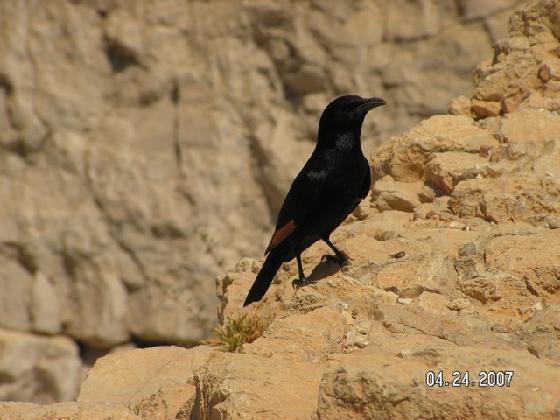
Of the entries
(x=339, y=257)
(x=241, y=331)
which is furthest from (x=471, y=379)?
(x=339, y=257)

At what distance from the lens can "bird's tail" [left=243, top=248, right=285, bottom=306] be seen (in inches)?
203

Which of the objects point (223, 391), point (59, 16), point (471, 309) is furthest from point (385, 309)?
point (59, 16)

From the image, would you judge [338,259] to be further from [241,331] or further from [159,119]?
[159,119]

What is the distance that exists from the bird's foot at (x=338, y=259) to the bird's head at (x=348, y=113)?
704mm

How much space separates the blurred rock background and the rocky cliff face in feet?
21.2

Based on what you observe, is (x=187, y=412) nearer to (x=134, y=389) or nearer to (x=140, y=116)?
(x=134, y=389)

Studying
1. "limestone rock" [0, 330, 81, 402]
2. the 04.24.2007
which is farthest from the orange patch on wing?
"limestone rock" [0, 330, 81, 402]

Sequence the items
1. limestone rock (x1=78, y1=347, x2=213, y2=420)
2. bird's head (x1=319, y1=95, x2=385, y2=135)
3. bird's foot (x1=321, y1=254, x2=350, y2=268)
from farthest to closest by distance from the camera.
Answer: bird's head (x1=319, y1=95, x2=385, y2=135), bird's foot (x1=321, y1=254, x2=350, y2=268), limestone rock (x1=78, y1=347, x2=213, y2=420)

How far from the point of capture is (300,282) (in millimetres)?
4988

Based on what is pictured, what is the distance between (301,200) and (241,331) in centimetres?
83

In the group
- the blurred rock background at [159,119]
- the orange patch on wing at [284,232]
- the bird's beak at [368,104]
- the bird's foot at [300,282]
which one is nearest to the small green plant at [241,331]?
the bird's foot at [300,282]

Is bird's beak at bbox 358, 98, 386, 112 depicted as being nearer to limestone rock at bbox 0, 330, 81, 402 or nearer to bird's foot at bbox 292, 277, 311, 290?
bird's foot at bbox 292, 277, 311, 290

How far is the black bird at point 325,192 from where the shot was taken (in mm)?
5066

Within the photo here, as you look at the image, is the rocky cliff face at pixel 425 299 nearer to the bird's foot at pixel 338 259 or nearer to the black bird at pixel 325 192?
the bird's foot at pixel 338 259
